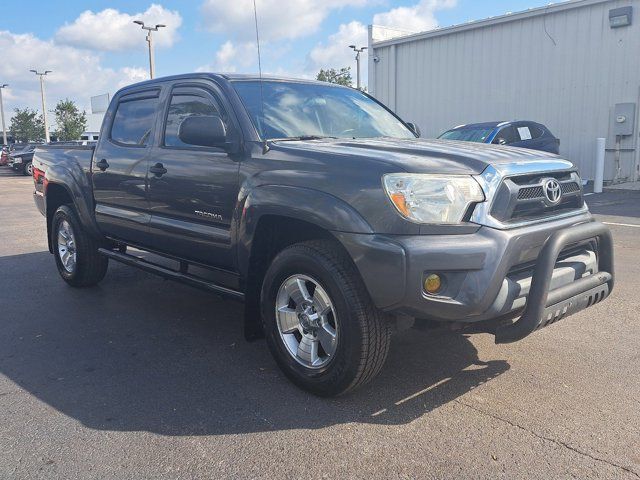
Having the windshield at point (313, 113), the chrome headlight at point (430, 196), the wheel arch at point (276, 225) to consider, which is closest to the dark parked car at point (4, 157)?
the windshield at point (313, 113)

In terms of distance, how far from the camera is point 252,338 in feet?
13.1

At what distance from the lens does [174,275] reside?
460 centimetres

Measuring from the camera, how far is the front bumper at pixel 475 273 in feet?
9.76

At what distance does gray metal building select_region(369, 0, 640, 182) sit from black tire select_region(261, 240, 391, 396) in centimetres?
1450

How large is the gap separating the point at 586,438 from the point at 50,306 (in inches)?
183

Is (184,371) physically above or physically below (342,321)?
below

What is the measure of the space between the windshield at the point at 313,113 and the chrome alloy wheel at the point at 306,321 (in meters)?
1.07

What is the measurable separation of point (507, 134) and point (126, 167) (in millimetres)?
9601

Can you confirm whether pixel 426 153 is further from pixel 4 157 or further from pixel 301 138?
pixel 4 157

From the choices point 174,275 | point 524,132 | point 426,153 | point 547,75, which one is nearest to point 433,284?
point 426,153

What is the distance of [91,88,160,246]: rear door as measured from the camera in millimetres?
4898

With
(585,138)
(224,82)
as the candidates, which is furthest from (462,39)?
(224,82)

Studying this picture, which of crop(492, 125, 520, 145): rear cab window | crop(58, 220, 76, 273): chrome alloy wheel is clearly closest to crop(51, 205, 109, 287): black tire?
crop(58, 220, 76, 273): chrome alloy wheel

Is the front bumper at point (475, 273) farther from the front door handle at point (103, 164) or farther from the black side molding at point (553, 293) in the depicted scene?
the front door handle at point (103, 164)
